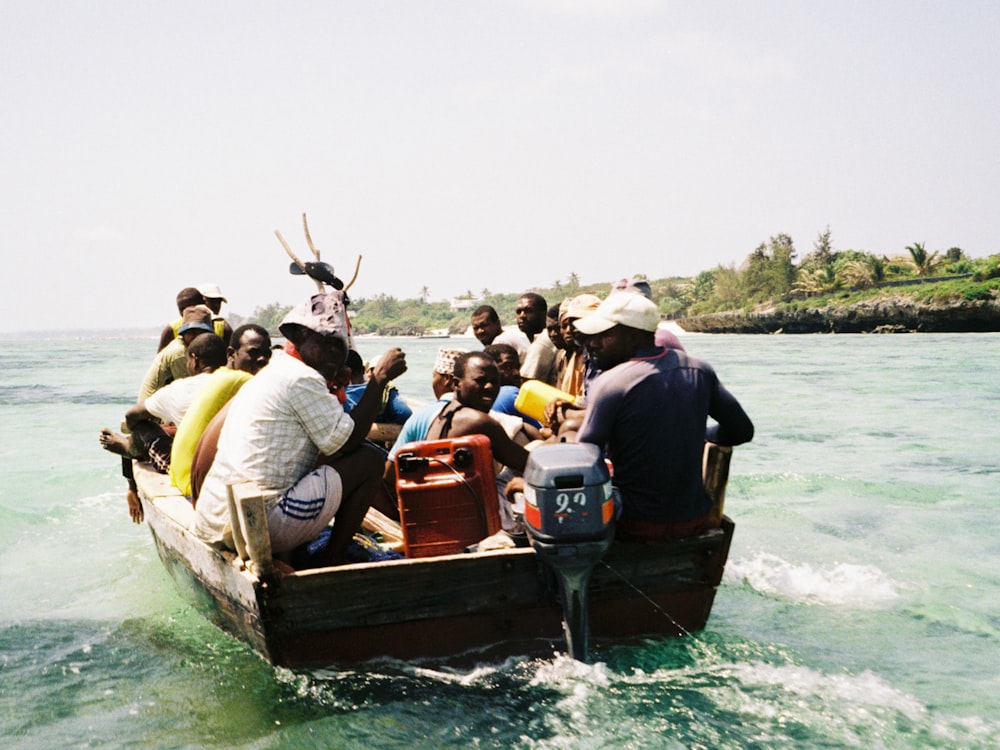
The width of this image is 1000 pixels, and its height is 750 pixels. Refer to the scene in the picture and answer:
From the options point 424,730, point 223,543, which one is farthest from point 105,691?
point 424,730

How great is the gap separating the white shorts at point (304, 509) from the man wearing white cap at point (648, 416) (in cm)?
109

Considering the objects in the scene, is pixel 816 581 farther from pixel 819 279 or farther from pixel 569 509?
pixel 819 279

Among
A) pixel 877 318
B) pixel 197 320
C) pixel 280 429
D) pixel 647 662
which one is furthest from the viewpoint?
pixel 877 318

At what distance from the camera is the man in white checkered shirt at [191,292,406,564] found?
3.63 meters

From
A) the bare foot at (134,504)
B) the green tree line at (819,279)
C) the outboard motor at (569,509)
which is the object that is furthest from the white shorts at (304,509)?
the green tree line at (819,279)

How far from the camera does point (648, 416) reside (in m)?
3.69

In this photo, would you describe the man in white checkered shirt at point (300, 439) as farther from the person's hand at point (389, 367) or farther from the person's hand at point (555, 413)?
the person's hand at point (555, 413)

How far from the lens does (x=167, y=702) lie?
4270 mm

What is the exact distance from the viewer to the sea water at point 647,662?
3746mm

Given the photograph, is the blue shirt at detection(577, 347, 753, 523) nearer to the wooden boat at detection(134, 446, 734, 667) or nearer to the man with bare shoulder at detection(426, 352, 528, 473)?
the wooden boat at detection(134, 446, 734, 667)

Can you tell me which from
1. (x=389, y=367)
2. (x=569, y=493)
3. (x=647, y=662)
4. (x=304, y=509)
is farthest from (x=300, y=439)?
(x=647, y=662)

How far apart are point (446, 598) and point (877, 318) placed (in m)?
46.4

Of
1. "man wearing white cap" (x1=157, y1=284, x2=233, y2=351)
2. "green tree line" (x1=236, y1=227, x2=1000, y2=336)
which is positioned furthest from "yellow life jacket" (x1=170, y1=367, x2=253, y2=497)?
"green tree line" (x1=236, y1=227, x2=1000, y2=336)

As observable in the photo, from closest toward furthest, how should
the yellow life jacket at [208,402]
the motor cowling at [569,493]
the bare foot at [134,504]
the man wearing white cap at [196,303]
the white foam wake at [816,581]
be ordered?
the motor cowling at [569,493], the yellow life jacket at [208,402], the white foam wake at [816,581], the bare foot at [134,504], the man wearing white cap at [196,303]
